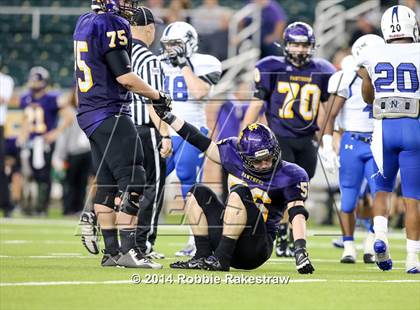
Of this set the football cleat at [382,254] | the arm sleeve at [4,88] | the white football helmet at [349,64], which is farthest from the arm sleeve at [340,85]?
the arm sleeve at [4,88]

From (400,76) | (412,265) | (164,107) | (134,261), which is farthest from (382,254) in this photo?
(164,107)

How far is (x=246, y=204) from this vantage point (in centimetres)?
659

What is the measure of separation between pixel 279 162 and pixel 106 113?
123cm

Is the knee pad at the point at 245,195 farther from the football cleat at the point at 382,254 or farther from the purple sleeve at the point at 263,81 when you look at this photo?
the purple sleeve at the point at 263,81

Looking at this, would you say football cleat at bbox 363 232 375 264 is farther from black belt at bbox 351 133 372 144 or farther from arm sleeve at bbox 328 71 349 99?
arm sleeve at bbox 328 71 349 99

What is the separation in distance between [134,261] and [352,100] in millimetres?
2895

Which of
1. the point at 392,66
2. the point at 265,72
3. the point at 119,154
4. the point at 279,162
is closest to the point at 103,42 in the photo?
the point at 119,154

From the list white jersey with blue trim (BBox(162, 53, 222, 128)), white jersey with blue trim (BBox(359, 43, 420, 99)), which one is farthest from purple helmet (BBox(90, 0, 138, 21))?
white jersey with blue trim (BBox(162, 53, 222, 128))

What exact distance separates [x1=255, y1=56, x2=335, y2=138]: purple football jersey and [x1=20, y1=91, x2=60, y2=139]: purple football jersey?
6412 millimetres

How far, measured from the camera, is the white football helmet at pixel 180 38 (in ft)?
29.8

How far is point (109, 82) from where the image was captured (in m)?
6.96

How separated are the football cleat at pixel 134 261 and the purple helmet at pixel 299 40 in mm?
3005

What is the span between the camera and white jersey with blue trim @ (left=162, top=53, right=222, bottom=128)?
9156 mm

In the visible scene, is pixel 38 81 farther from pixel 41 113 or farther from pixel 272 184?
pixel 272 184
